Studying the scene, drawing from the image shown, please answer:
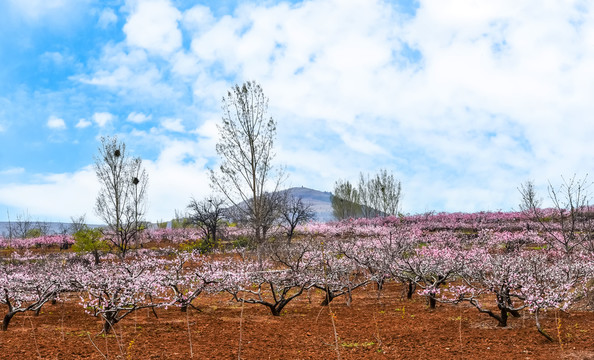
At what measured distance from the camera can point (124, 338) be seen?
8188 mm

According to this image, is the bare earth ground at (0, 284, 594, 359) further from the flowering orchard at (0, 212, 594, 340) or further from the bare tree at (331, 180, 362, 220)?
the bare tree at (331, 180, 362, 220)

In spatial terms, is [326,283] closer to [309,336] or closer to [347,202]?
[309,336]

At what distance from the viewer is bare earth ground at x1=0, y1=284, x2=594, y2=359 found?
668 cm

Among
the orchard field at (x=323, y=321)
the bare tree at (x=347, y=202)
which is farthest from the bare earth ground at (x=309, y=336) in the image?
the bare tree at (x=347, y=202)

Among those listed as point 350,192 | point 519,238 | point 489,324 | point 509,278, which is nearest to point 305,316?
point 489,324

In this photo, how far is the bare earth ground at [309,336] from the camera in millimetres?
6676

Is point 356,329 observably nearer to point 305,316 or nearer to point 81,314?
point 305,316

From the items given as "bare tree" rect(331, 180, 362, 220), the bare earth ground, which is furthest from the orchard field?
"bare tree" rect(331, 180, 362, 220)

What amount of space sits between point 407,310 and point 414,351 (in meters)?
4.24

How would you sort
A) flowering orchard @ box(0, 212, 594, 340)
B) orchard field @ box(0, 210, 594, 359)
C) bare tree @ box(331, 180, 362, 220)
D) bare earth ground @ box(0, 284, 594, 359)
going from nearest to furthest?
bare earth ground @ box(0, 284, 594, 359) → orchard field @ box(0, 210, 594, 359) → flowering orchard @ box(0, 212, 594, 340) → bare tree @ box(331, 180, 362, 220)

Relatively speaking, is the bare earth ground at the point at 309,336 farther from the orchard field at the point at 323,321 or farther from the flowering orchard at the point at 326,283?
the flowering orchard at the point at 326,283

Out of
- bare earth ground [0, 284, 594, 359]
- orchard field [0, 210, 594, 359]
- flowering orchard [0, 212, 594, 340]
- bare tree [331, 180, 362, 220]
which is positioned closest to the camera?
bare earth ground [0, 284, 594, 359]

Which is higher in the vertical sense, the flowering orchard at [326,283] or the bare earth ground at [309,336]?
the flowering orchard at [326,283]

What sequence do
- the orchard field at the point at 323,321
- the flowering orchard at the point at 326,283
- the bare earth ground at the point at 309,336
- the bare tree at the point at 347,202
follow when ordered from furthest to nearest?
the bare tree at the point at 347,202 → the flowering orchard at the point at 326,283 → the orchard field at the point at 323,321 → the bare earth ground at the point at 309,336
